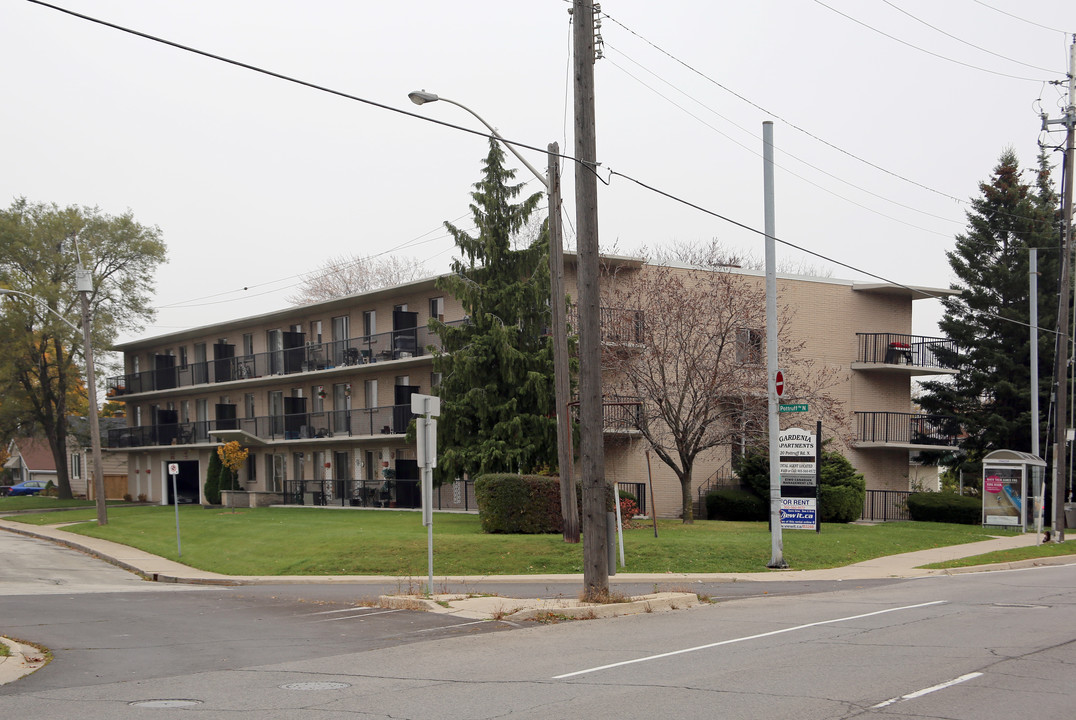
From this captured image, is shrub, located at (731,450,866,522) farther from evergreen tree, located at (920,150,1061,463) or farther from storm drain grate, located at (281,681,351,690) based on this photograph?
storm drain grate, located at (281,681,351,690)

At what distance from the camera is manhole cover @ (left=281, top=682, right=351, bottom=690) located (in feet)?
31.0

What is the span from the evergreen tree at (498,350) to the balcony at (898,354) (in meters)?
16.5

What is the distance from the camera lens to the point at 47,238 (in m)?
57.2

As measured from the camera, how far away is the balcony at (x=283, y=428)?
45344 mm

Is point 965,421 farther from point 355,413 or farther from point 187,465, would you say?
point 187,465

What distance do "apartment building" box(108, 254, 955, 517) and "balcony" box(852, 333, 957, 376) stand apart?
6 cm

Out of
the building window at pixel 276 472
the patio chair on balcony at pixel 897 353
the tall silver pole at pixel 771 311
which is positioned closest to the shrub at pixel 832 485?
the patio chair on balcony at pixel 897 353

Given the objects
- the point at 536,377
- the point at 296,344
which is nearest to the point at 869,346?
the point at 536,377

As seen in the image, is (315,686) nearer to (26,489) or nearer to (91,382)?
(91,382)

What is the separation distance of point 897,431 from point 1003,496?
39.0 feet

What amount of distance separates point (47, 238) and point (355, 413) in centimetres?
2281

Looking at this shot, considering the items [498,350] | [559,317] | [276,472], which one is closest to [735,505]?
[498,350]

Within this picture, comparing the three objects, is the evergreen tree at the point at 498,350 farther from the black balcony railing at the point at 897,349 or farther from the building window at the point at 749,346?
the black balcony railing at the point at 897,349

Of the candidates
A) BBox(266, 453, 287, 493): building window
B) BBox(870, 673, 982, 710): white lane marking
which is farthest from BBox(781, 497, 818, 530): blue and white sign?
BBox(266, 453, 287, 493): building window
